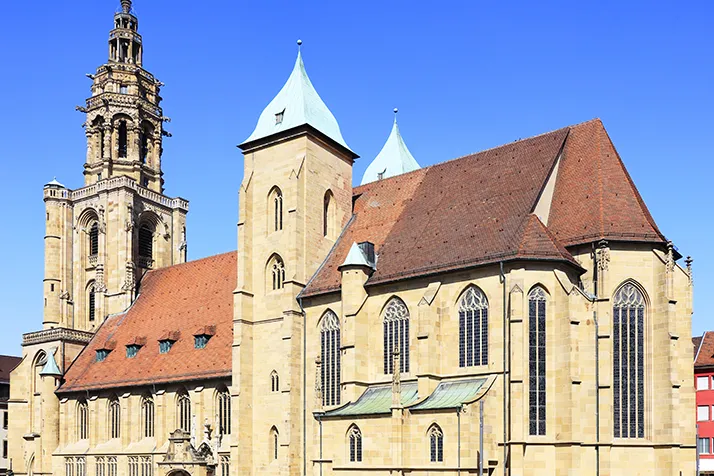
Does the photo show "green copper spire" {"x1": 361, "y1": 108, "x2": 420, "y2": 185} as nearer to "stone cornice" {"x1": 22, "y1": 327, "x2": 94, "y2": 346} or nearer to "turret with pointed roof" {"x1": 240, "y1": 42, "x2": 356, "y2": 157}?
"turret with pointed roof" {"x1": 240, "y1": 42, "x2": 356, "y2": 157}

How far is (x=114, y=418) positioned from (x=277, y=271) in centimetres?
1685

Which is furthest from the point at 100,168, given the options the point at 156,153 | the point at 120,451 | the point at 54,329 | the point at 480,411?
the point at 480,411

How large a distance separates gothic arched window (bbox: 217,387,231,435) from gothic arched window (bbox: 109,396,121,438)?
902 cm

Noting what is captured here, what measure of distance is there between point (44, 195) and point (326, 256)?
89.8 ft

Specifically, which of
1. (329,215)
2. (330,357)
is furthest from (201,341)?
(329,215)

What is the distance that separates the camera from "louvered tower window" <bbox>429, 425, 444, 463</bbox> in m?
39.0

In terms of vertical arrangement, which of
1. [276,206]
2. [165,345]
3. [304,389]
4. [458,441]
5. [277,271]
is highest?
[276,206]

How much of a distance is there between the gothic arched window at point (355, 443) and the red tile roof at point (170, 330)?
36.9 feet

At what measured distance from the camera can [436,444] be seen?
129 feet

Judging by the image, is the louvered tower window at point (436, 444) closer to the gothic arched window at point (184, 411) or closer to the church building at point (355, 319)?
the church building at point (355, 319)

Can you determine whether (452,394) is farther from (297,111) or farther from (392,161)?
(392,161)

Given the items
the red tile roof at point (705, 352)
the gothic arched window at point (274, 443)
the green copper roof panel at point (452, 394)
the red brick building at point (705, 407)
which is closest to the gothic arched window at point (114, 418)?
the gothic arched window at point (274, 443)

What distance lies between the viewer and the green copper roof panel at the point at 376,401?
42.2 metres

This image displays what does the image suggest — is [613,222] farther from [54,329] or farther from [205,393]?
[54,329]
